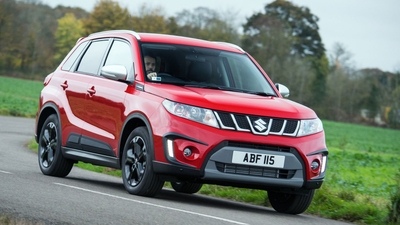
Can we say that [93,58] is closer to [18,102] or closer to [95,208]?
[95,208]

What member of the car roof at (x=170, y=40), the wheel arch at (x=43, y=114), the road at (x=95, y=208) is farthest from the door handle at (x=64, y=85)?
the road at (x=95, y=208)

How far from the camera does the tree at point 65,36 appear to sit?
4333 inches

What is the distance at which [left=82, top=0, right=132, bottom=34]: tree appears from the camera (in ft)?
266

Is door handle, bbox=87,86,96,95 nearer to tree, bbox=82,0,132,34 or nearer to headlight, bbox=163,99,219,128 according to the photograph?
headlight, bbox=163,99,219,128

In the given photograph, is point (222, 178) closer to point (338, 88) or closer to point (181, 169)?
point (181, 169)

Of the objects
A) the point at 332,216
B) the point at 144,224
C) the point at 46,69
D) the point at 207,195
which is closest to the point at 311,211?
the point at 332,216

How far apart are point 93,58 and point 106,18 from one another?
75.1m

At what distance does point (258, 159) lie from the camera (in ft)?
21.5

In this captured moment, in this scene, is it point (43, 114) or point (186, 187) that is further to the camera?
point (43, 114)

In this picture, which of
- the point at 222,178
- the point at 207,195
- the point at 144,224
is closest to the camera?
the point at 144,224

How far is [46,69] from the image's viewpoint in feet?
345

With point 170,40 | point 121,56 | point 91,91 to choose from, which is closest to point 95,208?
point 91,91

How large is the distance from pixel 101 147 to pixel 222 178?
204 cm

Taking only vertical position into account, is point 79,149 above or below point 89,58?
below
